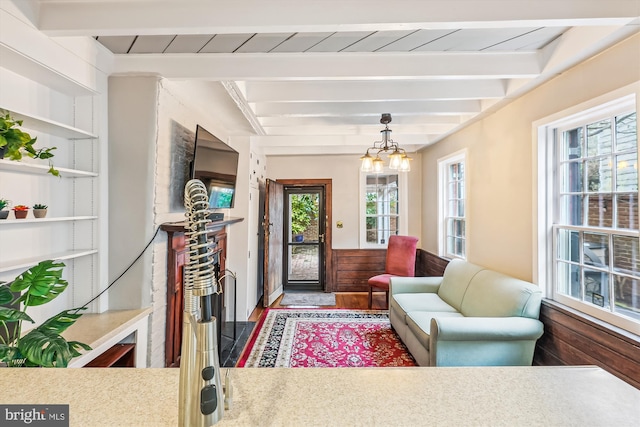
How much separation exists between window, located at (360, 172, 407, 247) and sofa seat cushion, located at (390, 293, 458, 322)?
71.0 inches

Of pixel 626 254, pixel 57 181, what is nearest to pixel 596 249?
pixel 626 254

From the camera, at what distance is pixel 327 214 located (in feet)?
16.7

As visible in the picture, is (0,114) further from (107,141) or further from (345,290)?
(345,290)

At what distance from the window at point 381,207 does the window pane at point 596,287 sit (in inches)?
123

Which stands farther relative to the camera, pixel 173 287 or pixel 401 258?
pixel 401 258

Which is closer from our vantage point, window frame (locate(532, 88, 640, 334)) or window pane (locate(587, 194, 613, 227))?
window pane (locate(587, 194, 613, 227))

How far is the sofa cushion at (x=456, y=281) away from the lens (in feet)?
9.63

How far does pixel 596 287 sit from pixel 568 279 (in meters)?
0.23

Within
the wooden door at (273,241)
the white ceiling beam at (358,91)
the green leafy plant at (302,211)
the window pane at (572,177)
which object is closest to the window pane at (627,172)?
the window pane at (572,177)

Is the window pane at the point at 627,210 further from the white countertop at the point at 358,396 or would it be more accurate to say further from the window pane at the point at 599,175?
the white countertop at the point at 358,396

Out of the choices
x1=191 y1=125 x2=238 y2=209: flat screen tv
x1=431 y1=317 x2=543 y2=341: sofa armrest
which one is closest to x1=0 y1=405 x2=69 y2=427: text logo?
x1=191 y1=125 x2=238 y2=209: flat screen tv

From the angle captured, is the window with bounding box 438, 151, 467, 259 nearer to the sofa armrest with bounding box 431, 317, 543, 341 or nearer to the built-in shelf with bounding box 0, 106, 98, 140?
the sofa armrest with bounding box 431, 317, 543, 341

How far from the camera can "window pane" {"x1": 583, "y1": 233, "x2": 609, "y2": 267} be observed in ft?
6.04

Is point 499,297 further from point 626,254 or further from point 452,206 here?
point 452,206
